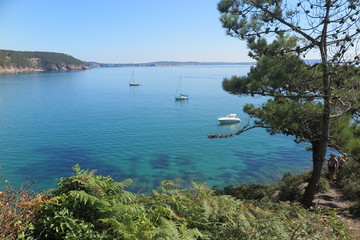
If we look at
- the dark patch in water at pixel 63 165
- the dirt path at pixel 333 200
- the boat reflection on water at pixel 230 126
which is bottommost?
the boat reflection on water at pixel 230 126

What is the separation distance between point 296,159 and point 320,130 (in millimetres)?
13967

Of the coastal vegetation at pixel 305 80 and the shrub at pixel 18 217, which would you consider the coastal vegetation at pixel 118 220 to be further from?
the coastal vegetation at pixel 305 80

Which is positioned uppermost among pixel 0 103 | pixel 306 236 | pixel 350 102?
pixel 350 102

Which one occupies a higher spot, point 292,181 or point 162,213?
point 162,213

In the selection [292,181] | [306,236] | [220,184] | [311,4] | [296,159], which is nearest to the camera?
[306,236]

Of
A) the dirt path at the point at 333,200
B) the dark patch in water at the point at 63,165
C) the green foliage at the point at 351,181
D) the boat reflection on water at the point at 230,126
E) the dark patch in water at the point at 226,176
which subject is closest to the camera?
the green foliage at the point at 351,181

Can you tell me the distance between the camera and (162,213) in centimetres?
477

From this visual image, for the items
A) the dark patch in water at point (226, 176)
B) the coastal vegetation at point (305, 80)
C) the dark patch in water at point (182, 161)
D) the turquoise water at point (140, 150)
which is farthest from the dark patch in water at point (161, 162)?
the coastal vegetation at point (305, 80)

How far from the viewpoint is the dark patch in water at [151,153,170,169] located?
21.2m

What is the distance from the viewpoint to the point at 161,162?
22344 millimetres

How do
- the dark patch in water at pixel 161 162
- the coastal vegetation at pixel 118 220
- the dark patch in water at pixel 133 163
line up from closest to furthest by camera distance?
the coastal vegetation at pixel 118 220
the dark patch in water at pixel 133 163
the dark patch in water at pixel 161 162

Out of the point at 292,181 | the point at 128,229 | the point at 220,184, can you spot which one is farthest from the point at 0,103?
the point at 128,229

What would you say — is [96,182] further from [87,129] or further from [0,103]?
[0,103]

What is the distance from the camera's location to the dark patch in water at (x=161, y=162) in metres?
21.2
